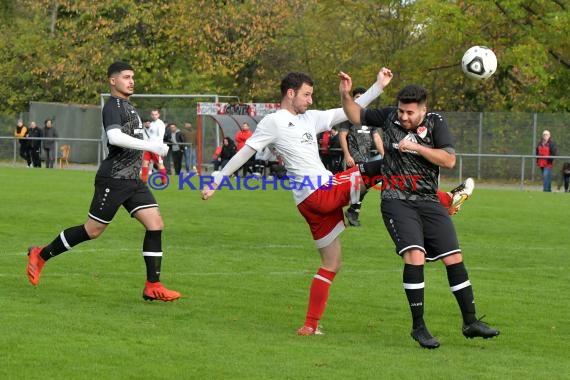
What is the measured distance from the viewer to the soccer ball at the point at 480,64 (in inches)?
526

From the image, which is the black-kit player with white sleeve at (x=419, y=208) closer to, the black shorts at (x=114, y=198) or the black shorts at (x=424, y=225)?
the black shorts at (x=424, y=225)

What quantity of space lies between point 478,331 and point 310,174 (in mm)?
1866

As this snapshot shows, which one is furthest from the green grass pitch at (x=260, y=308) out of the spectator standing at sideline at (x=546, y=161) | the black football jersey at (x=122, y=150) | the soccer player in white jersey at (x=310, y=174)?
the spectator standing at sideline at (x=546, y=161)

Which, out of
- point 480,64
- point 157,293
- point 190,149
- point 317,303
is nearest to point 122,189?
point 157,293

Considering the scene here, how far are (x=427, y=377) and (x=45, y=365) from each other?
7.96ft

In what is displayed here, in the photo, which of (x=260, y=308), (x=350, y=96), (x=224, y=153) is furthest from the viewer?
(x=224, y=153)

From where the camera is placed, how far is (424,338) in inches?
335

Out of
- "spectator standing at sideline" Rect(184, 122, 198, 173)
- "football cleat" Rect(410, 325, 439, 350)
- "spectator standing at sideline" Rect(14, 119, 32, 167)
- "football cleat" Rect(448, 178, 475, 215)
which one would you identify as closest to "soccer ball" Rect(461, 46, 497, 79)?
"football cleat" Rect(448, 178, 475, 215)

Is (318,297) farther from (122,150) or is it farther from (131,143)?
(122,150)

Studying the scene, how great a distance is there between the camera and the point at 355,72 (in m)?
47.5

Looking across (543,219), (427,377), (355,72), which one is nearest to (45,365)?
(427,377)

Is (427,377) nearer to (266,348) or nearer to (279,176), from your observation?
(266,348)

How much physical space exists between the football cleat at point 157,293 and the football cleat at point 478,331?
305 centimetres

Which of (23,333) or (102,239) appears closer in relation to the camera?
(23,333)
